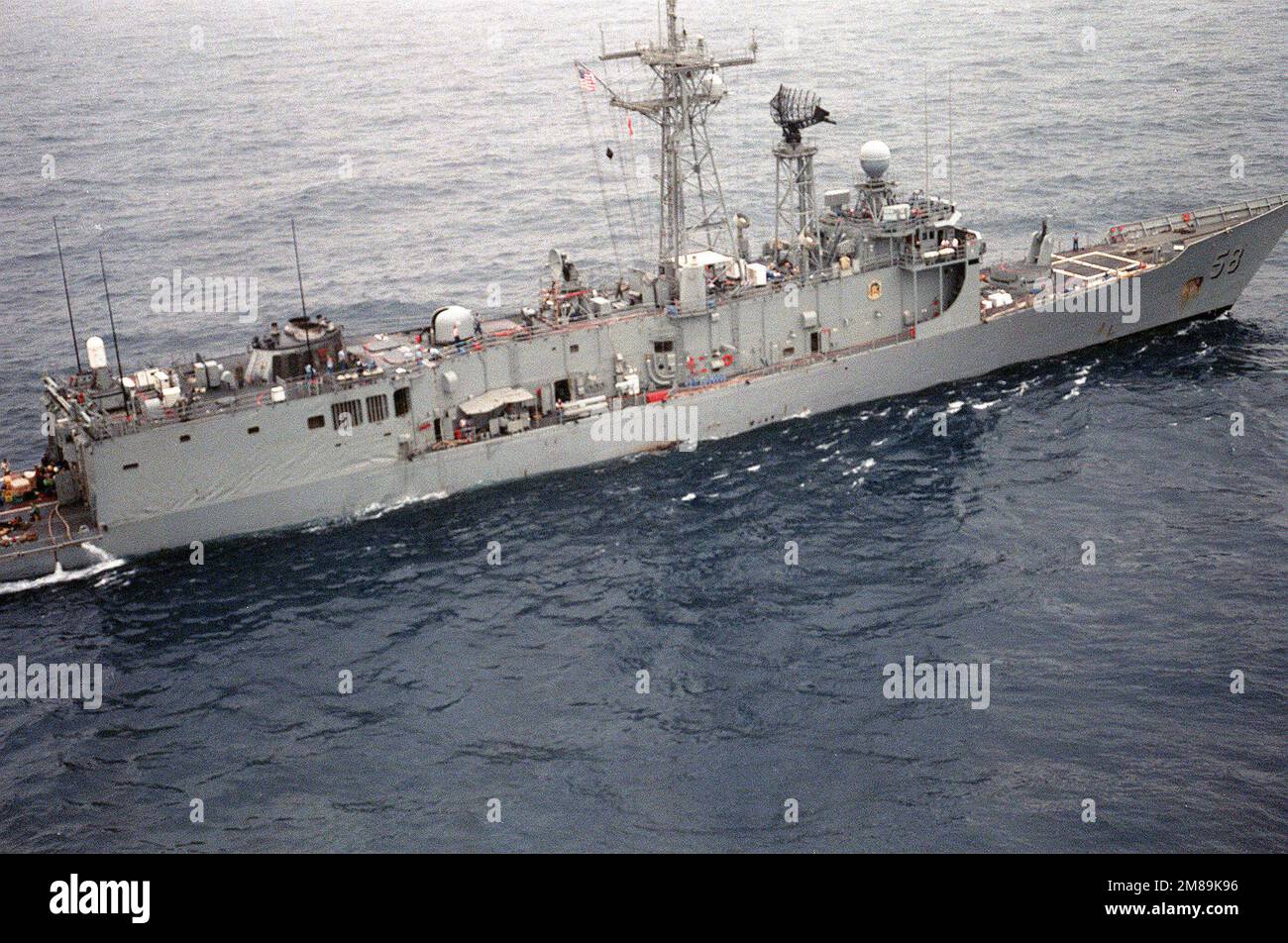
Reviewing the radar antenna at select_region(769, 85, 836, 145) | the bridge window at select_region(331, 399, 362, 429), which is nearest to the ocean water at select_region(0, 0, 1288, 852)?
the bridge window at select_region(331, 399, 362, 429)

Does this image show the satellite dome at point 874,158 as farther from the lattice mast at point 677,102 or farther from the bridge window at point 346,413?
the bridge window at point 346,413

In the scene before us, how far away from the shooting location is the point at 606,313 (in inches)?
2233

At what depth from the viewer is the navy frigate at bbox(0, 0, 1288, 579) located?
161ft

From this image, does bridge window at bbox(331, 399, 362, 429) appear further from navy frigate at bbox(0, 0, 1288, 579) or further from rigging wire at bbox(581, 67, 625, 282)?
rigging wire at bbox(581, 67, 625, 282)

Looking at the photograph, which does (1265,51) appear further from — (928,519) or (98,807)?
(98,807)

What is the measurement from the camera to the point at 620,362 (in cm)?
5616

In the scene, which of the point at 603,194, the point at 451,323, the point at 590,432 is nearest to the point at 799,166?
the point at 590,432

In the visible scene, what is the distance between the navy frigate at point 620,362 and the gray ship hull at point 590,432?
0.28 ft

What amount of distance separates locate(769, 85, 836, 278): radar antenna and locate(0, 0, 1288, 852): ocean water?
795 centimetres

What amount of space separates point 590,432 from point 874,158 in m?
18.3

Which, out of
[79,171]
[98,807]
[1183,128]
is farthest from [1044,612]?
[79,171]

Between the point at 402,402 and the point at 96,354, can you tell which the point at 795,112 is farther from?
the point at 96,354

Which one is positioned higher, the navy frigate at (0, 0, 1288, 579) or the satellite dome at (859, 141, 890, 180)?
the satellite dome at (859, 141, 890, 180)
